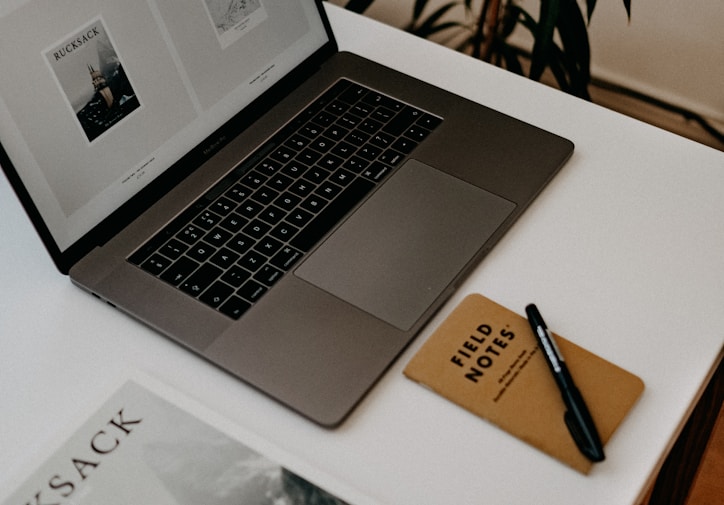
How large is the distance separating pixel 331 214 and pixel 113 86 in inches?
9.3

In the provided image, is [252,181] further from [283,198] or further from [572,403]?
[572,403]

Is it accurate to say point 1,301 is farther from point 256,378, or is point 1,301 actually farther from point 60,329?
point 256,378

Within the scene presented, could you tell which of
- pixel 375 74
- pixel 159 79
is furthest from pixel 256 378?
pixel 375 74

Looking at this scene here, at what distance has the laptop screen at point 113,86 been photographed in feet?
2.28

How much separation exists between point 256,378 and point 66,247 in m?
0.22

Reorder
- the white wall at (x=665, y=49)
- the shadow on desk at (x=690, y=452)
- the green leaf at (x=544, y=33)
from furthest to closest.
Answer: the white wall at (x=665, y=49) < the green leaf at (x=544, y=33) < the shadow on desk at (x=690, y=452)

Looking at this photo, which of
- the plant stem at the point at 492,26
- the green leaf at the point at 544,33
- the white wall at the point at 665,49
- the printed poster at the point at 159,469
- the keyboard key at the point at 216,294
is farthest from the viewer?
the white wall at the point at 665,49

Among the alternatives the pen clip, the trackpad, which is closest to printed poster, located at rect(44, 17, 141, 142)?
the trackpad

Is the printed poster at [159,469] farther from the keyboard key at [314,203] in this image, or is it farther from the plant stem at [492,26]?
the plant stem at [492,26]

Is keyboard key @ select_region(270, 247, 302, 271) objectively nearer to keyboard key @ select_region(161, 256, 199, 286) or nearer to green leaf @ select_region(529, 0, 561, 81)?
keyboard key @ select_region(161, 256, 199, 286)

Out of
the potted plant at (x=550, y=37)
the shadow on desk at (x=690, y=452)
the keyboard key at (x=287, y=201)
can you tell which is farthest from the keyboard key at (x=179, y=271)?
the potted plant at (x=550, y=37)

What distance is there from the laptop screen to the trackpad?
20cm

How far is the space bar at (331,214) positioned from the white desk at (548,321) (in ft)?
0.46

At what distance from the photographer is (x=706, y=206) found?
0.82 metres
